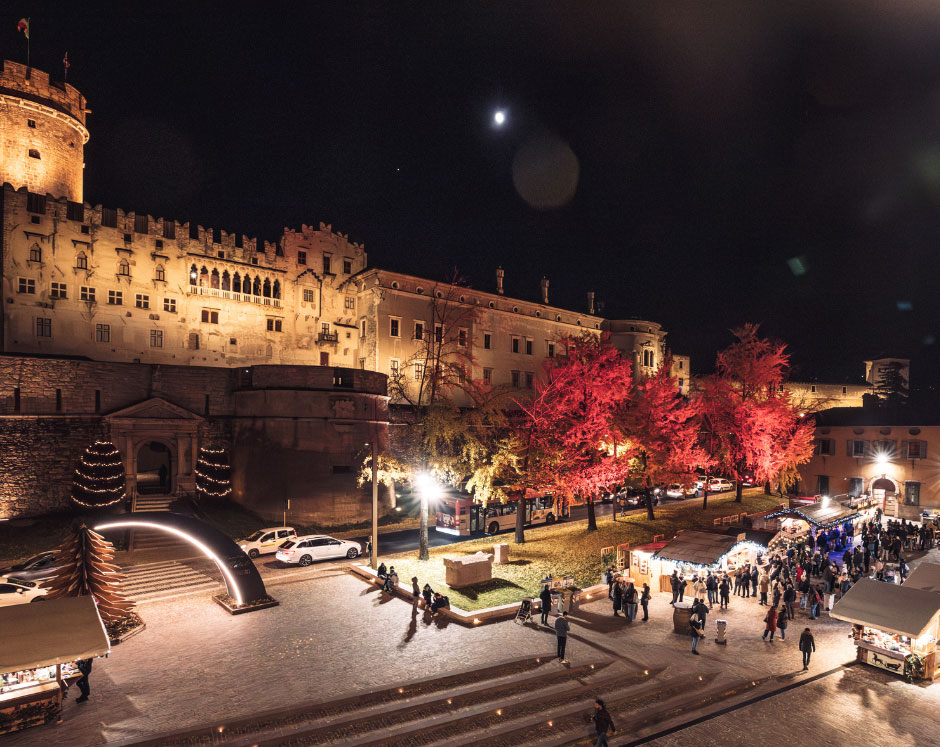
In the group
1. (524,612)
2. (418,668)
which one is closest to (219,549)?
(418,668)

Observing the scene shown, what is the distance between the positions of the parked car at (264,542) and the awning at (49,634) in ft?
44.6

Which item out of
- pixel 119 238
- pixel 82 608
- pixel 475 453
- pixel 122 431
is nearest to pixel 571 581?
pixel 475 453

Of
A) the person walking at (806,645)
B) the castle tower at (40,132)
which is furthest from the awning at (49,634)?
the castle tower at (40,132)

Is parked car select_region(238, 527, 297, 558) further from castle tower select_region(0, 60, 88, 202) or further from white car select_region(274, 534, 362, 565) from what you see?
castle tower select_region(0, 60, 88, 202)

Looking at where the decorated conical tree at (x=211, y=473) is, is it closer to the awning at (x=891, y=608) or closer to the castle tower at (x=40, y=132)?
the castle tower at (x=40, y=132)

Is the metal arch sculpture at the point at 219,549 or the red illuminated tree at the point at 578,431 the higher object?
the red illuminated tree at the point at 578,431

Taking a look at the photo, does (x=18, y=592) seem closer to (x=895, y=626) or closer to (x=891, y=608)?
(x=895, y=626)

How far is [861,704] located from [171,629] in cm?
2006

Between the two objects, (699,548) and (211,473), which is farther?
(211,473)

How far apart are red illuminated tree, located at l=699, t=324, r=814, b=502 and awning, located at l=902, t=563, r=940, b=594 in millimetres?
18047

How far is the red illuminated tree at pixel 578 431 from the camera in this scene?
28.4m

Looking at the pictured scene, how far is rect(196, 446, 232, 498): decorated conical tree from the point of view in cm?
3469

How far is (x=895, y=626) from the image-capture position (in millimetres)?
15523

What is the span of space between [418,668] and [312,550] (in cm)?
1292
